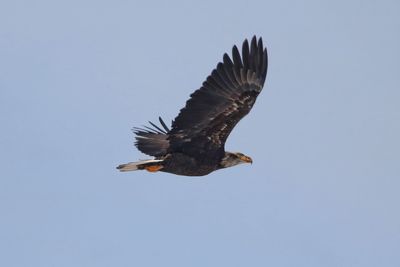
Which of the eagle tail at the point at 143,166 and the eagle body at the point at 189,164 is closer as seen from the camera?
the eagle tail at the point at 143,166

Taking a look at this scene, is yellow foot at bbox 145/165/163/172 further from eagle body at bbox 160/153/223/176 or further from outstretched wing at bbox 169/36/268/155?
outstretched wing at bbox 169/36/268/155

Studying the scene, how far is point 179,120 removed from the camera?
3703 centimetres

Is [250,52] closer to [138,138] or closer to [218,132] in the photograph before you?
[218,132]

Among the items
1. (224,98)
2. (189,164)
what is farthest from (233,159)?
(224,98)

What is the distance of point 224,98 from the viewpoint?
3700 cm

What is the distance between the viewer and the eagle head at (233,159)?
38.1 m

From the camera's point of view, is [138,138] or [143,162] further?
[138,138]

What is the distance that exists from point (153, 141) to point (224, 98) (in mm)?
3273

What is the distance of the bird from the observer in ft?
121

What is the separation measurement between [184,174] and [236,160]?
1.20 metres

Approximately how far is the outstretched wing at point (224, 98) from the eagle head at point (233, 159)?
67cm

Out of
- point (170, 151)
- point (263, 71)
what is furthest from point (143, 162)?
point (263, 71)

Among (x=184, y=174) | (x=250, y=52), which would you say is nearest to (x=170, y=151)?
(x=184, y=174)

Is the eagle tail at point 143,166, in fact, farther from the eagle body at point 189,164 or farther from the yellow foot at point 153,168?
the eagle body at point 189,164
